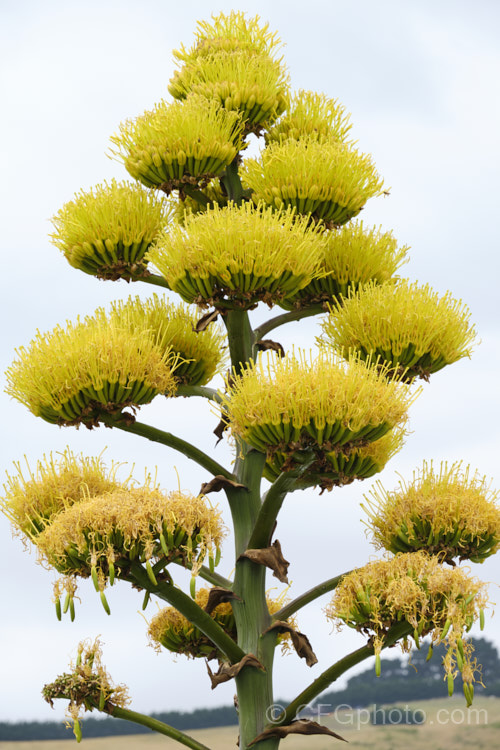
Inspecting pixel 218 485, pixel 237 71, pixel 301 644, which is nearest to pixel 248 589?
pixel 301 644

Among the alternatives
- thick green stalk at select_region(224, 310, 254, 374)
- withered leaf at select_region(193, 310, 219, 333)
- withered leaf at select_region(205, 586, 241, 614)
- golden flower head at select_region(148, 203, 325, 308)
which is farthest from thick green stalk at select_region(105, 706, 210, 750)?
golden flower head at select_region(148, 203, 325, 308)

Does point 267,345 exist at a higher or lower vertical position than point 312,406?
higher

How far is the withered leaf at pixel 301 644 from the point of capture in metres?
→ 5.46

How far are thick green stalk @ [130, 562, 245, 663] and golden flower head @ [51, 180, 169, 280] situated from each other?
1.81 m

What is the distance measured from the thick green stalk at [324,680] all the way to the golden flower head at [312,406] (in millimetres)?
1120

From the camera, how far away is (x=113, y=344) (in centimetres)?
504

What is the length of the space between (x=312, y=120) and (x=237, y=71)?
56 cm

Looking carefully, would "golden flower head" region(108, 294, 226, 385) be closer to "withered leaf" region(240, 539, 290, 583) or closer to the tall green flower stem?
the tall green flower stem

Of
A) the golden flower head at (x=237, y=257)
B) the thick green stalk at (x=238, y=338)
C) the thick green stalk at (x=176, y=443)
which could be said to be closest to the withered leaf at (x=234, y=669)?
the thick green stalk at (x=176, y=443)

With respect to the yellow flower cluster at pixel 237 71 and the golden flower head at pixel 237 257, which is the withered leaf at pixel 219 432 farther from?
the yellow flower cluster at pixel 237 71

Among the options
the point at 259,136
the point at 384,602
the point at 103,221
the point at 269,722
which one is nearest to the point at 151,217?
the point at 103,221

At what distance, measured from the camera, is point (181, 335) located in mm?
5867

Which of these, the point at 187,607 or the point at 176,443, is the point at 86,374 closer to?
the point at 176,443

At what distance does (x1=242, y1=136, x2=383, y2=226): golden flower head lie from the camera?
5477mm
